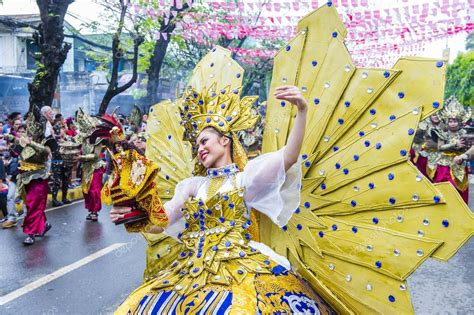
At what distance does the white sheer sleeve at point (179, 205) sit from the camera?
2.80 m

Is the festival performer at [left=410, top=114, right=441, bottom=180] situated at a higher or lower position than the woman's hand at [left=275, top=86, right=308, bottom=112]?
lower

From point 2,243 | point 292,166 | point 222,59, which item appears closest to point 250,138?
point 2,243

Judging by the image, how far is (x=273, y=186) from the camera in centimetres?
259

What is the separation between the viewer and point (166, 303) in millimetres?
2311

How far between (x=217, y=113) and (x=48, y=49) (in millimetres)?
9256

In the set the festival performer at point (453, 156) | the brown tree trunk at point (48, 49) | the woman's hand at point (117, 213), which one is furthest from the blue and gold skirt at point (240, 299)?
the brown tree trunk at point (48, 49)

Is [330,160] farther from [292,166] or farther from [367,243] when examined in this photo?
[367,243]

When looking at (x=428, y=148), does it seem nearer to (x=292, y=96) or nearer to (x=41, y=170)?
(x=41, y=170)

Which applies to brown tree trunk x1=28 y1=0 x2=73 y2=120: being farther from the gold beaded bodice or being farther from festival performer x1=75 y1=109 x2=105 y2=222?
the gold beaded bodice

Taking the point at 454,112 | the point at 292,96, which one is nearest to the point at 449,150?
the point at 454,112

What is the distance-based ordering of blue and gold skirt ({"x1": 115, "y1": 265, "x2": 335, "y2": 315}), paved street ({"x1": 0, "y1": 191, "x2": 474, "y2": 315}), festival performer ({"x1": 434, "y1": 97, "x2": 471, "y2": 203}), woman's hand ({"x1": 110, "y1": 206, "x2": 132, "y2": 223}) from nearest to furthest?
1. blue and gold skirt ({"x1": 115, "y1": 265, "x2": 335, "y2": 315})
2. woman's hand ({"x1": 110, "y1": 206, "x2": 132, "y2": 223})
3. paved street ({"x1": 0, "y1": 191, "x2": 474, "y2": 315})
4. festival performer ({"x1": 434, "y1": 97, "x2": 471, "y2": 203})

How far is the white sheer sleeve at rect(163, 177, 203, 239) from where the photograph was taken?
110 inches

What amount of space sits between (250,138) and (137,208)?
269 inches

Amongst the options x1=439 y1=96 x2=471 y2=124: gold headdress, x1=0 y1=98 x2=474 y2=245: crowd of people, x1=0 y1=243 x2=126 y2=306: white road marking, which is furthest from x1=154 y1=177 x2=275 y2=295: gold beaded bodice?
x1=439 y1=96 x2=471 y2=124: gold headdress
